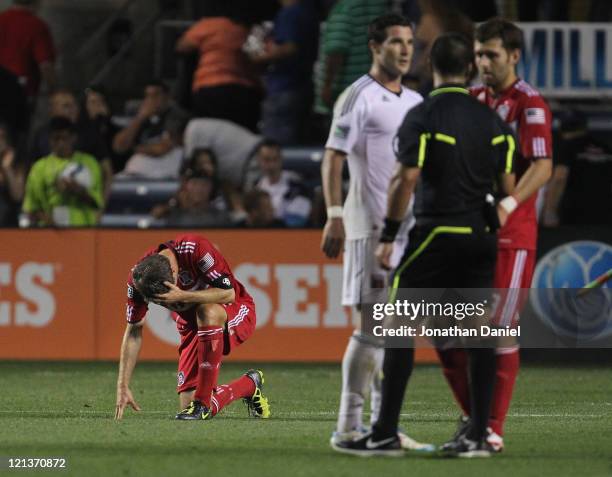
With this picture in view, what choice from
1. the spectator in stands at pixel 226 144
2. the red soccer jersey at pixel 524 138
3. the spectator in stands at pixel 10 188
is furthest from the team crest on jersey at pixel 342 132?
the spectator in stands at pixel 10 188

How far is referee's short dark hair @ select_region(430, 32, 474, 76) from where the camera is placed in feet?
25.0

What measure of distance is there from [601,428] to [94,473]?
3.36 meters

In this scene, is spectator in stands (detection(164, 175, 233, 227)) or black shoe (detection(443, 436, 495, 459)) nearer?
black shoe (detection(443, 436, 495, 459))

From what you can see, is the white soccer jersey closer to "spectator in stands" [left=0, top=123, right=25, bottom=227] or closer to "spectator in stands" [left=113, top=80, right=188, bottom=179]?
"spectator in stands" [left=0, top=123, right=25, bottom=227]

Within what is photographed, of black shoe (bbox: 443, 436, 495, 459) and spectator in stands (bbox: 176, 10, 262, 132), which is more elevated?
spectator in stands (bbox: 176, 10, 262, 132)

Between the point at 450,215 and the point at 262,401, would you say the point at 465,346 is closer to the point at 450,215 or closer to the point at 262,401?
the point at 450,215

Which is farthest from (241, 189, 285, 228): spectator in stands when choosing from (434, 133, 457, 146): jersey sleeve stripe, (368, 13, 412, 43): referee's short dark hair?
(434, 133, 457, 146): jersey sleeve stripe

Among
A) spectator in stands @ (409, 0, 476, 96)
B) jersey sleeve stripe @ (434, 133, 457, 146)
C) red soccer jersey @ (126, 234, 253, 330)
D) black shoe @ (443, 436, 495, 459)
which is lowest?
black shoe @ (443, 436, 495, 459)

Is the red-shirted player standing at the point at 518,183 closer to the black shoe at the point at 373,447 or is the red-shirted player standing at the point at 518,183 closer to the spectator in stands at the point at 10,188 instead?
the black shoe at the point at 373,447

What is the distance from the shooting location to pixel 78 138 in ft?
52.9

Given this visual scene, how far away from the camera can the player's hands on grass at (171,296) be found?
9.43m

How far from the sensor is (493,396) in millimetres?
8062

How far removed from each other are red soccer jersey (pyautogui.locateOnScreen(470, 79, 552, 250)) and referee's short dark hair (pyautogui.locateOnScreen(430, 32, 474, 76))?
34.4 inches

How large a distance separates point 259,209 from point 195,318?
540 cm
